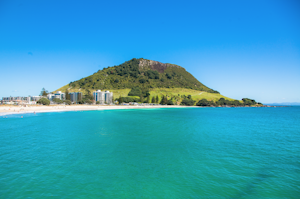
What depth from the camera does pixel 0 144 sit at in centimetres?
2125

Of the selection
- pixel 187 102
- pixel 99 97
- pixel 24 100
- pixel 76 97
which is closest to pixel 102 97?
pixel 99 97

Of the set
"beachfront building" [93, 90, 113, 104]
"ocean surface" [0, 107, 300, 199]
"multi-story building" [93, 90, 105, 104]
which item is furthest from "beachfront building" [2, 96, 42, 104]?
"ocean surface" [0, 107, 300, 199]

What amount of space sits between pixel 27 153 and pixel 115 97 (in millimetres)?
161442

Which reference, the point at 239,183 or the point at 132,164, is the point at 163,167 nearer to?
the point at 132,164

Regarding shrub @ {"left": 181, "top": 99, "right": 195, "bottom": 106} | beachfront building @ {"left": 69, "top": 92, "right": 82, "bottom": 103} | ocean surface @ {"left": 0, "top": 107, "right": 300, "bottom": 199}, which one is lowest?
ocean surface @ {"left": 0, "top": 107, "right": 300, "bottom": 199}

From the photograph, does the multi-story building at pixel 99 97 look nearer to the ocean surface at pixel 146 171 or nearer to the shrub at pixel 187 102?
the shrub at pixel 187 102

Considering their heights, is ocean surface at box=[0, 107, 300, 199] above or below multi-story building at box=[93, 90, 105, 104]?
below

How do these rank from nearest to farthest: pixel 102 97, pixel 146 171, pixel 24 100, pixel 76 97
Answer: pixel 146 171 → pixel 24 100 → pixel 76 97 → pixel 102 97

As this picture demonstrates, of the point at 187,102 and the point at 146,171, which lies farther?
the point at 187,102

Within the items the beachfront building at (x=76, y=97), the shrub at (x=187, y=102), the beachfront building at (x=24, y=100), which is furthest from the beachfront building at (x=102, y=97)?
the shrub at (x=187, y=102)

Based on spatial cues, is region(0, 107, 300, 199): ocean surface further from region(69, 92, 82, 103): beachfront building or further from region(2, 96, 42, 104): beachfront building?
region(69, 92, 82, 103): beachfront building

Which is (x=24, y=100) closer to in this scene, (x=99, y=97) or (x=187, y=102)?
(x=99, y=97)

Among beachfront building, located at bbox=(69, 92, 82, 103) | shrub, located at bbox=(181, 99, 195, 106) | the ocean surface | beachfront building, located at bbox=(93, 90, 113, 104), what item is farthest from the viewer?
shrub, located at bbox=(181, 99, 195, 106)

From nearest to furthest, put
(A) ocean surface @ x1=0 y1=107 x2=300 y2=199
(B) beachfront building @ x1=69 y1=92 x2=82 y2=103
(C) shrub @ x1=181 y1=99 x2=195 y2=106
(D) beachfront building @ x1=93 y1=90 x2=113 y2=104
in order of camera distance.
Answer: (A) ocean surface @ x1=0 y1=107 x2=300 y2=199 < (B) beachfront building @ x1=69 y1=92 x2=82 y2=103 < (D) beachfront building @ x1=93 y1=90 x2=113 y2=104 < (C) shrub @ x1=181 y1=99 x2=195 y2=106
